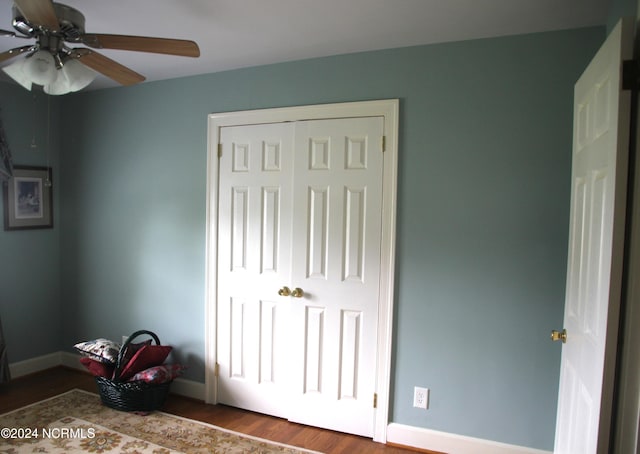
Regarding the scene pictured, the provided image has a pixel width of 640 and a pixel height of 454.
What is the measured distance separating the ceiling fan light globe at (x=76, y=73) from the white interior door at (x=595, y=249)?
204 cm

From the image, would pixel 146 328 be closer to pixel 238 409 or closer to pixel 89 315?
pixel 89 315

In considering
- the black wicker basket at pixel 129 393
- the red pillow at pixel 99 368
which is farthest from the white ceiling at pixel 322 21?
the red pillow at pixel 99 368

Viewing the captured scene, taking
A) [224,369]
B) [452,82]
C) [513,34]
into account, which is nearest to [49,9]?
[452,82]

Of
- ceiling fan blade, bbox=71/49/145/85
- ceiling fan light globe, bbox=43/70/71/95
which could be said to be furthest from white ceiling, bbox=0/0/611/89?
ceiling fan light globe, bbox=43/70/71/95

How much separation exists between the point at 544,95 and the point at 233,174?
6.54 ft

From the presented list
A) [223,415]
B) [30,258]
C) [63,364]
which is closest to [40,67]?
[223,415]

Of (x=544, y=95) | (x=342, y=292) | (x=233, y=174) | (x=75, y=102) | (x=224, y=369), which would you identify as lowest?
(x=224, y=369)

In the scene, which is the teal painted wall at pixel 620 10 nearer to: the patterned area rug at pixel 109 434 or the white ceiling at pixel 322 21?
the white ceiling at pixel 322 21

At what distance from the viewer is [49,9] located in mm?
1438

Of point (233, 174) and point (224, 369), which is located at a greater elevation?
point (233, 174)

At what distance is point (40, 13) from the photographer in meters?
1.45

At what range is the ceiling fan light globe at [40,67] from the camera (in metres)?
1.68

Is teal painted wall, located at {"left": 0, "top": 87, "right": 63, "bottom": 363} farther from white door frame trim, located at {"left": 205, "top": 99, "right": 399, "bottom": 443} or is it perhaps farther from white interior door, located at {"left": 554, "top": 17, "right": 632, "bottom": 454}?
white interior door, located at {"left": 554, "top": 17, "right": 632, "bottom": 454}

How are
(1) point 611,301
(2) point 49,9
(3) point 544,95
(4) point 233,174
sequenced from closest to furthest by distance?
1. (1) point 611,301
2. (2) point 49,9
3. (3) point 544,95
4. (4) point 233,174
